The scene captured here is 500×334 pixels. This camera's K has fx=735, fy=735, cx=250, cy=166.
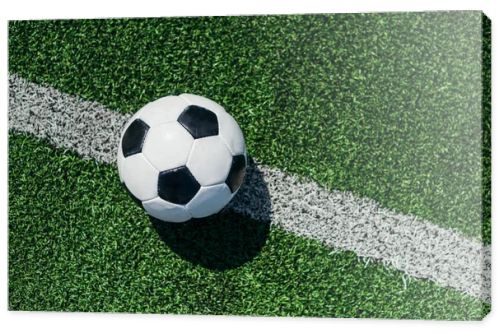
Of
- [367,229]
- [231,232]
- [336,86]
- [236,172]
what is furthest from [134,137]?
[367,229]

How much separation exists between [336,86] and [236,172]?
3.83ft

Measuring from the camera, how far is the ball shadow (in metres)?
5.14

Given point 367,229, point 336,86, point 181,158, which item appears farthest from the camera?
point 336,86

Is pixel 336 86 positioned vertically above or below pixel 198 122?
below

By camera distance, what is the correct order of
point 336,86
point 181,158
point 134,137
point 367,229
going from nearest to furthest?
point 181,158 → point 134,137 → point 367,229 → point 336,86

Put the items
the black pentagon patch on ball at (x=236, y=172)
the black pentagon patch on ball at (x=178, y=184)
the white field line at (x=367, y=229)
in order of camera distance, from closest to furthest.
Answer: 1. the black pentagon patch on ball at (x=178, y=184)
2. the black pentagon patch on ball at (x=236, y=172)
3. the white field line at (x=367, y=229)

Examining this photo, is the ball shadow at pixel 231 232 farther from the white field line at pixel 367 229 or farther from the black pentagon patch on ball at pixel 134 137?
the black pentagon patch on ball at pixel 134 137

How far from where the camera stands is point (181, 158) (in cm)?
439

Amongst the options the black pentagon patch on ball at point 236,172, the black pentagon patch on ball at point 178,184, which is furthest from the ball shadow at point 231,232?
the black pentagon patch on ball at point 178,184

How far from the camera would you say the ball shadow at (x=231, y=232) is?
5141 millimetres

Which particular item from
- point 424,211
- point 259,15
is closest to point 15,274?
point 259,15

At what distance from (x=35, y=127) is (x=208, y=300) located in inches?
71.6

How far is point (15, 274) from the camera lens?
5.41 m

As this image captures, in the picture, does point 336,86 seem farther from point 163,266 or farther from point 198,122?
point 163,266
